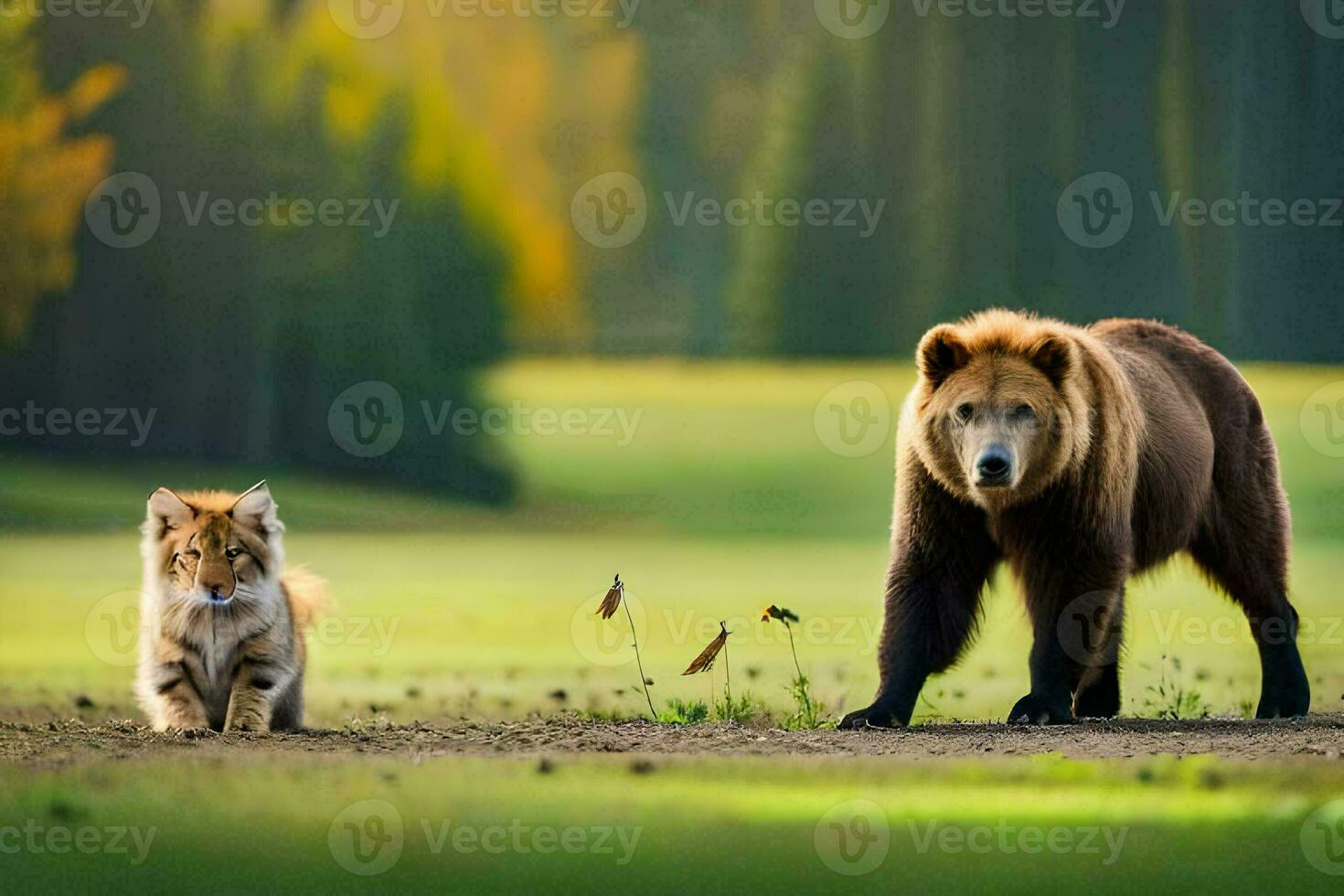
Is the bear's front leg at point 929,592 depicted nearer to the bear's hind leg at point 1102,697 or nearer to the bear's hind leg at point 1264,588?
the bear's hind leg at point 1102,697

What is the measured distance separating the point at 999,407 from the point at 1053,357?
433mm

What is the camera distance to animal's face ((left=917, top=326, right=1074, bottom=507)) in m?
7.72

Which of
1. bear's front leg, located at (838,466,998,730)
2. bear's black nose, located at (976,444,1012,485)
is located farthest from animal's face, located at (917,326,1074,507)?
bear's front leg, located at (838,466,998,730)

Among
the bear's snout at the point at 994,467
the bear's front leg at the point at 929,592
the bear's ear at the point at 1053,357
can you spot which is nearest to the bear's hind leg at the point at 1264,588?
the bear's front leg at the point at 929,592

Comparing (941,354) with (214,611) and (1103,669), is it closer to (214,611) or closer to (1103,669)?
(1103,669)

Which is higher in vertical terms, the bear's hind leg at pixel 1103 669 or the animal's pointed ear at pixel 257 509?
the animal's pointed ear at pixel 257 509

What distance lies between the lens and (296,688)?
27.0 feet

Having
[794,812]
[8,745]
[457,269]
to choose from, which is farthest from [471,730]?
[457,269]

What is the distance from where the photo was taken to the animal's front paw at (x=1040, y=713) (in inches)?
320

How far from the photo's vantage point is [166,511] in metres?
7.69

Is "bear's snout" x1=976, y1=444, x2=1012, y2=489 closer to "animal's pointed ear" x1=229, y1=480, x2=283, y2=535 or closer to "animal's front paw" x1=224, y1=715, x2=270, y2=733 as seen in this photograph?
"animal's pointed ear" x1=229, y1=480, x2=283, y2=535

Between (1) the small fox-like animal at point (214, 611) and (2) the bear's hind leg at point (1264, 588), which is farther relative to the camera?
(2) the bear's hind leg at point (1264, 588)

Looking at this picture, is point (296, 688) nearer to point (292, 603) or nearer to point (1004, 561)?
point (292, 603)

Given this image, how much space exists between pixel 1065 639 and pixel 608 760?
2563 mm
